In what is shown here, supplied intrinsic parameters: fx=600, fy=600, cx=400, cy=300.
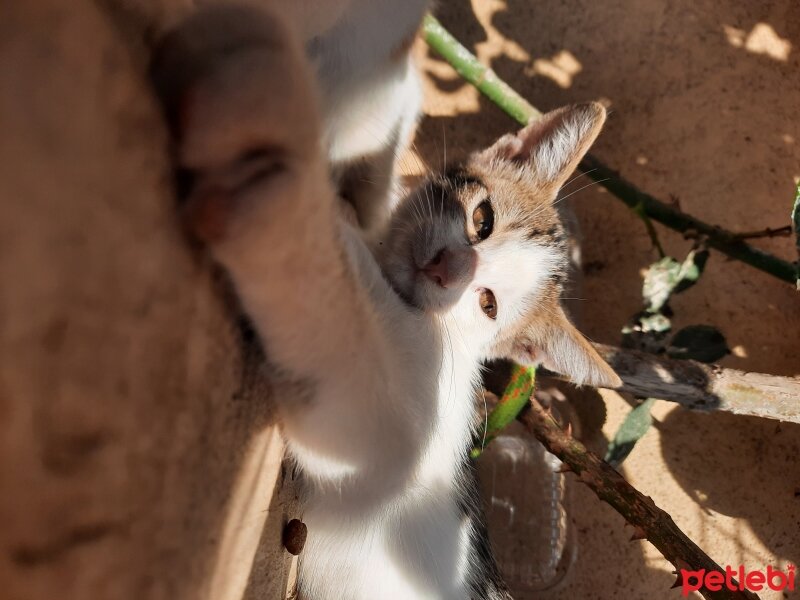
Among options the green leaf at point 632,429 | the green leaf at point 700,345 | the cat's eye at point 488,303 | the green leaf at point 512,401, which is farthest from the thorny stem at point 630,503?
A: the green leaf at point 700,345

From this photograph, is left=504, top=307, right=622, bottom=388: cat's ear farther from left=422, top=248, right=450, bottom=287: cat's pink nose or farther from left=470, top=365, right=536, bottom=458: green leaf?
left=422, top=248, right=450, bottom=287: cat's pink nose

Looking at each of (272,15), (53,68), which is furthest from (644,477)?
(53,68)

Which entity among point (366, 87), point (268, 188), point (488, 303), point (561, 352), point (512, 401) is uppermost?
point (268, 188)

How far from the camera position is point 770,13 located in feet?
8.77

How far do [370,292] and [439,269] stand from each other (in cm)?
52

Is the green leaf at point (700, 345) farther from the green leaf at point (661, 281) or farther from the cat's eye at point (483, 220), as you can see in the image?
the cat's eye at point (483, 220)

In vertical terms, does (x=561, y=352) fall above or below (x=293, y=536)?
below

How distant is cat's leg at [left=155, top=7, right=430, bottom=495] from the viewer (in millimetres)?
512

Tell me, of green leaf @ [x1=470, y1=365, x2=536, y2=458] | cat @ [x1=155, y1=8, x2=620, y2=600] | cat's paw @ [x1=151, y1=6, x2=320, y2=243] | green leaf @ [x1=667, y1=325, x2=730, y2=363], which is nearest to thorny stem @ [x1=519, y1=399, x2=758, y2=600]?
green leaf @ [x1=470, y1=365, x2=536, y2=458]

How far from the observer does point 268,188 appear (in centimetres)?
54

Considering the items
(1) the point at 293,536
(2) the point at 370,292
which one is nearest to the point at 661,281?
(2) the point at 370,292

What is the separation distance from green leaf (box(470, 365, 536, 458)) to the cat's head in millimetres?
57

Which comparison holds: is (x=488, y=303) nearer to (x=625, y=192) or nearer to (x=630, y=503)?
(x=630, y=503)

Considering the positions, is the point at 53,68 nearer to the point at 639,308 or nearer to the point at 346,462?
the point at 346,462
